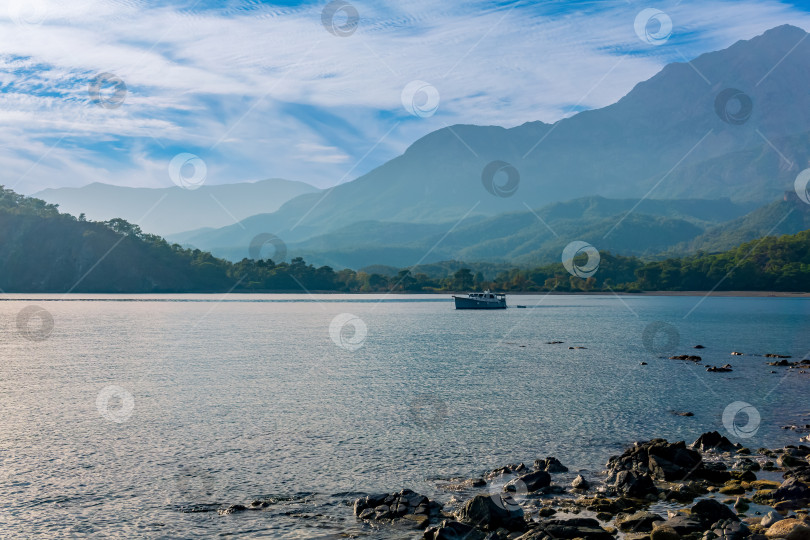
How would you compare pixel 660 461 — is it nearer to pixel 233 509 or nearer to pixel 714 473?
pixel 714 473

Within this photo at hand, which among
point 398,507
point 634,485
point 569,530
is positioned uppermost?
point 634,485

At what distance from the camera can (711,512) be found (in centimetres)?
2338

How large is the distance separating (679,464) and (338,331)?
103 m

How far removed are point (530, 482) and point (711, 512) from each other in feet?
23.7

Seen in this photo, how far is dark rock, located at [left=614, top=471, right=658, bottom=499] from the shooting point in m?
27.1

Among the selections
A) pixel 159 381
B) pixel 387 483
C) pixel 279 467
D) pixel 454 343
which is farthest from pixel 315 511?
pixel 454 343

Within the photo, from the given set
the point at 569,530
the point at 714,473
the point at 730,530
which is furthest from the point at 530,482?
the point at 714,473

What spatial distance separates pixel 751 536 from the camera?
20.5 m

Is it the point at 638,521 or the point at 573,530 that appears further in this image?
the point at 638,521

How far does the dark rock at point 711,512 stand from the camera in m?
23.2

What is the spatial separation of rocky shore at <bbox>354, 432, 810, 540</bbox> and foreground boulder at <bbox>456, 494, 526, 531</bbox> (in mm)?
36

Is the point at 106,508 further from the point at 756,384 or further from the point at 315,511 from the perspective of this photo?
the point at 756,384

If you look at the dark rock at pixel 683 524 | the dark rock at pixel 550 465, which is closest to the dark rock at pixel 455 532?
the dark rock at pixel 683 524

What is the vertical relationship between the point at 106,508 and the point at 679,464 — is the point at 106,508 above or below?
below
